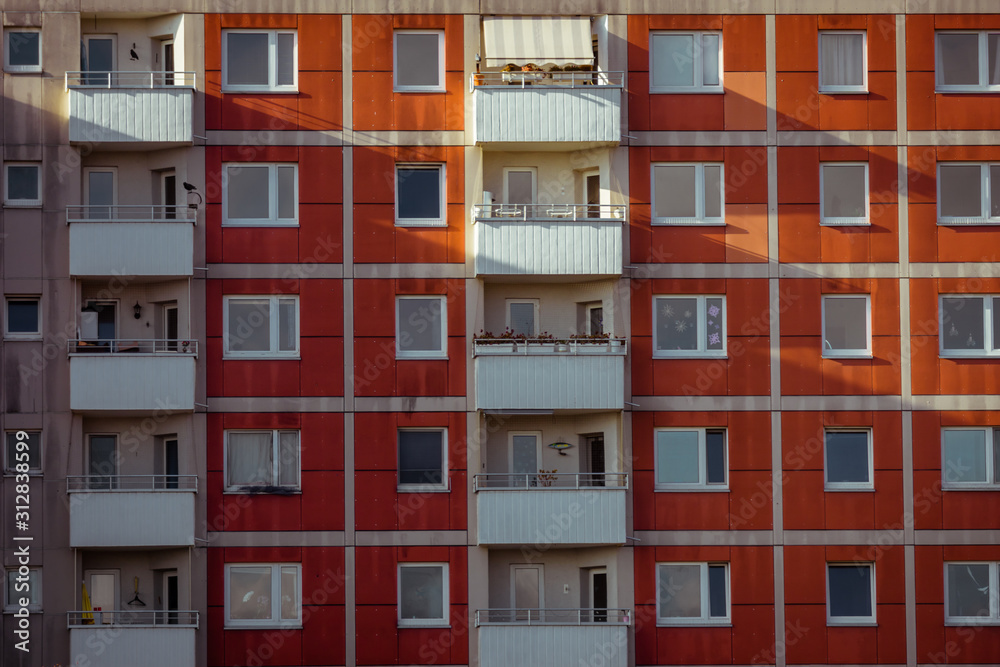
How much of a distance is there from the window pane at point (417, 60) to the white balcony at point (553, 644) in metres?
12.3

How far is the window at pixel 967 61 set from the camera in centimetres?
3491

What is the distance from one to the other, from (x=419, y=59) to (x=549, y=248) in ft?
17.6

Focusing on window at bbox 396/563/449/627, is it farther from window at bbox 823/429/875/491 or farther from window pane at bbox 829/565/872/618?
window at bbox 823/429/875/491

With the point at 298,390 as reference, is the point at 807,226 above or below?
above

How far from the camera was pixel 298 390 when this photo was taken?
33.6 metres

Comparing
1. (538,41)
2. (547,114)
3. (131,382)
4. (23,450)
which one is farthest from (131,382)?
(538,41)

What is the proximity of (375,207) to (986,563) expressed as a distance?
15.7 metres

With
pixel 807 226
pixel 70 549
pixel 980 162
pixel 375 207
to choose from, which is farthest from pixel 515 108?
pixel 70 549

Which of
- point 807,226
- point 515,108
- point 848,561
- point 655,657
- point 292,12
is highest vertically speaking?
point 292,12

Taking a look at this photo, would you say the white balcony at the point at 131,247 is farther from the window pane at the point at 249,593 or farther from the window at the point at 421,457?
the window pane at the point at 249,593

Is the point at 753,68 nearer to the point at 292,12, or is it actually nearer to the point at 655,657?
the point at 292,12

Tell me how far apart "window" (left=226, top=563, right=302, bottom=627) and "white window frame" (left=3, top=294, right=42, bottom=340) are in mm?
6684

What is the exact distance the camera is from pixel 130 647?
32125 mm

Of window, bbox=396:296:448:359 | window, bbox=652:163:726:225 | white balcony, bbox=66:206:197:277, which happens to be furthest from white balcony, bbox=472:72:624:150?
white balcony, bbox=66:206:197:277
